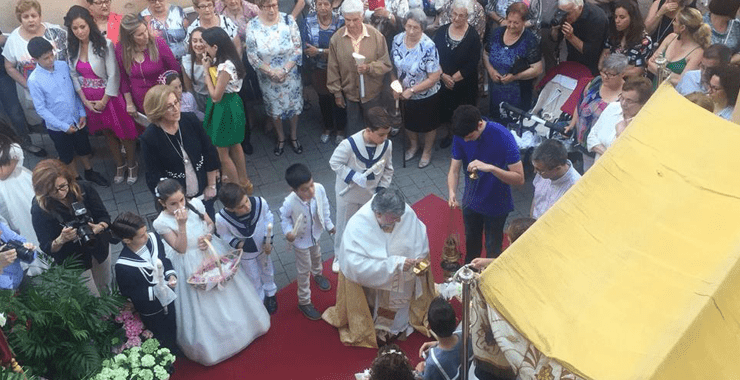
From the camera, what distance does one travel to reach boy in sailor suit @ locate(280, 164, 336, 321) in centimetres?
558

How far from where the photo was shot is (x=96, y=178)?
308 inches

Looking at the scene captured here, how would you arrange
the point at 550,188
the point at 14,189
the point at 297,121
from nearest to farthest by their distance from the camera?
the point at 550,188 → the point at 14,189 → the point at 297,121

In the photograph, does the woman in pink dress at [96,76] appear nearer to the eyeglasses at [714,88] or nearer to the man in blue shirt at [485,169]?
the man in blue shirt at [485,169]

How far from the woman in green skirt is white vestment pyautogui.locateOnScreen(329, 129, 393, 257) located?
1.04 m

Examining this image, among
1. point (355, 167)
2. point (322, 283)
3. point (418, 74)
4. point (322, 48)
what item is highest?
point (355, 167)

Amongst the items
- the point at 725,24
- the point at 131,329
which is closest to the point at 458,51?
the point at 725,24

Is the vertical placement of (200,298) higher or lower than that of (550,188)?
lower

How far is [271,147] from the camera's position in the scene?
8555mm

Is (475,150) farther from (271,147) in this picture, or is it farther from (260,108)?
(260,108)

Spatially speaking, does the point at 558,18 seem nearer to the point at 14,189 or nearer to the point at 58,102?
the point at 58,102

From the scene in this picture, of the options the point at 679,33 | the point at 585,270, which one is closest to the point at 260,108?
the point at 679,33

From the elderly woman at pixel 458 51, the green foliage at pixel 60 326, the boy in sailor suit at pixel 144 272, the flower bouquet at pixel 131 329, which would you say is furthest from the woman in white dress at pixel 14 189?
the elderly woman at pixel 458 51

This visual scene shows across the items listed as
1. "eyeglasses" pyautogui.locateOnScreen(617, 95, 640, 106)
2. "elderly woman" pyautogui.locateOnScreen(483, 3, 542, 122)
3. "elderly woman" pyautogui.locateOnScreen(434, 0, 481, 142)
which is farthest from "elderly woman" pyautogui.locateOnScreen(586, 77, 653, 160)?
"elderly woman" pyautogui.locateOnScreen(434, 0, 481, 142)

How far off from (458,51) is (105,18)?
3780mm
